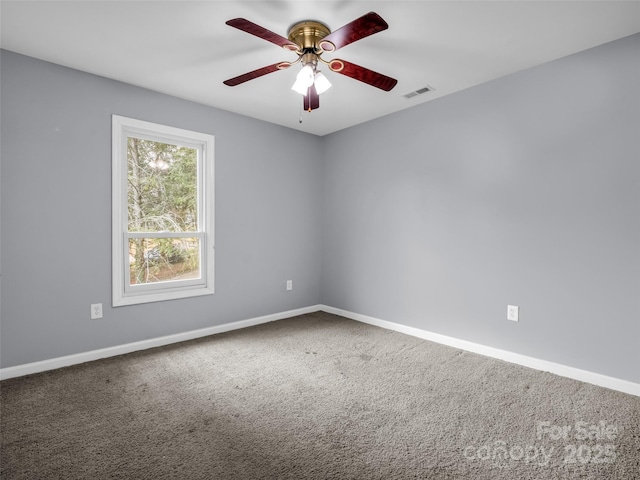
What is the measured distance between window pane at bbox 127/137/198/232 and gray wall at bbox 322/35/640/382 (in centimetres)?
192

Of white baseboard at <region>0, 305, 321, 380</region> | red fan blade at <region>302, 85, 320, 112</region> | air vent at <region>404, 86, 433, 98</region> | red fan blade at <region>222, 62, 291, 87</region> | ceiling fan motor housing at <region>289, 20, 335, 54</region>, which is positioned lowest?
white baseboard at <region>0, 305, 321, 380</region>

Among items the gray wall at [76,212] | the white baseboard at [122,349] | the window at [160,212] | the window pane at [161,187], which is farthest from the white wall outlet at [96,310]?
the window pane at [161,187]

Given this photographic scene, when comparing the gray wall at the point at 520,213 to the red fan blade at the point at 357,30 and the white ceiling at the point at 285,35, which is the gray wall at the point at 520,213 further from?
the red fan blade at the point at 357,30

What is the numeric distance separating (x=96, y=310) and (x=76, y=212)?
2.73ft

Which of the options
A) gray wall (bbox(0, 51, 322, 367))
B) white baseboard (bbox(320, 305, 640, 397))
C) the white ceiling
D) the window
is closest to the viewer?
the white ceiling

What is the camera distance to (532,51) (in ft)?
8.16

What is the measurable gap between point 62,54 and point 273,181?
219cm

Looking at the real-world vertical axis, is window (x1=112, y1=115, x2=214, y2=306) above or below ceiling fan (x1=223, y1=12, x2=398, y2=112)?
below

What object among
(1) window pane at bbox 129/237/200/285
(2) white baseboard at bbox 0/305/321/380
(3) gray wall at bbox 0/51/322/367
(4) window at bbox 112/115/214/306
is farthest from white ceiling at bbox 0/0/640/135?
(2) white baseboard at bbox 0/305/321/380

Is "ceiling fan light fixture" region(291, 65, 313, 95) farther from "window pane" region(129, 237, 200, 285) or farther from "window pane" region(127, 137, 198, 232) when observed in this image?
"window pane" region(129, 237, 200, 285)

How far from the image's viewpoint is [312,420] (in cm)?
202

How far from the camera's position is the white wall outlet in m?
2.88

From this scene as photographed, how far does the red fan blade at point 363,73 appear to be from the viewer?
6.93 ft

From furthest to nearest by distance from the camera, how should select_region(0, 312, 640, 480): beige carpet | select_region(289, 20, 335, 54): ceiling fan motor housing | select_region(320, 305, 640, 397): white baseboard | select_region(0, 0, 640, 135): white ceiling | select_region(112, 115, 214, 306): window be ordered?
select_region(112, 115, 214, 306): window < select_region(320, 305, 640, 397): white baseboard < select_region(289, 20, 335, 54): ceiling fan motor housing < select_region(0, 0, 640, 135): white ceiling < select_region(0, 312, 640, 480): beige carpet
